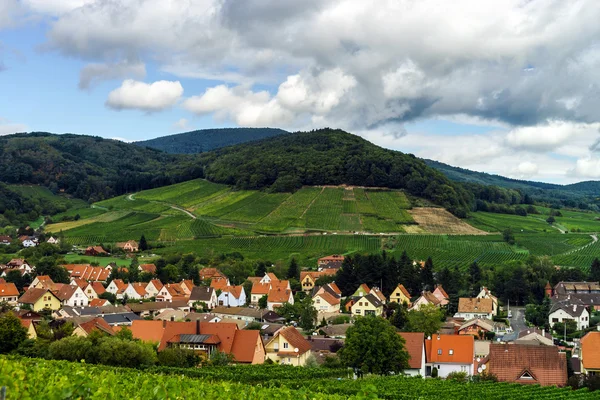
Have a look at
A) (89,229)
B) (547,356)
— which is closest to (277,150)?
(89,229)

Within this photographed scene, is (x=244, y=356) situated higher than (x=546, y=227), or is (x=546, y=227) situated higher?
(x=546, y=227)

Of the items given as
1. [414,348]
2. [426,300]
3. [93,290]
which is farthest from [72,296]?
[414,348]

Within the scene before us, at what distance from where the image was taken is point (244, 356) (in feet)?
128

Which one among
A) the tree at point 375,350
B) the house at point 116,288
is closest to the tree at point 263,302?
the house at point 116,288

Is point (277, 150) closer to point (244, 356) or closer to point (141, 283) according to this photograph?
point (141, 283)

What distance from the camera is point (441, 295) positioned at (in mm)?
68812

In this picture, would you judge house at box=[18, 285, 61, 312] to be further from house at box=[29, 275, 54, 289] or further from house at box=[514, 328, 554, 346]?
house at box=[514, 328, 554, 346]

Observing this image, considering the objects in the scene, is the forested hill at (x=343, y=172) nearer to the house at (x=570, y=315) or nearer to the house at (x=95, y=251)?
the house at (x=95, y=251)

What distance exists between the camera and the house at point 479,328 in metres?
52.7

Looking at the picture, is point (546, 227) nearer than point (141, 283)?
No

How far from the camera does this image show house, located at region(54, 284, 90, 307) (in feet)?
213

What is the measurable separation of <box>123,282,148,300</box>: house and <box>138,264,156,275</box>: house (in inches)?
255

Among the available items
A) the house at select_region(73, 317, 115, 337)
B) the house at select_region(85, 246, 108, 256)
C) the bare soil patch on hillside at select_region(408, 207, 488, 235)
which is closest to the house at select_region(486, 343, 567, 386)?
the house at select_region(73, 317, 115, 337)

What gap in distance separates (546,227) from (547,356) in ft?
279
